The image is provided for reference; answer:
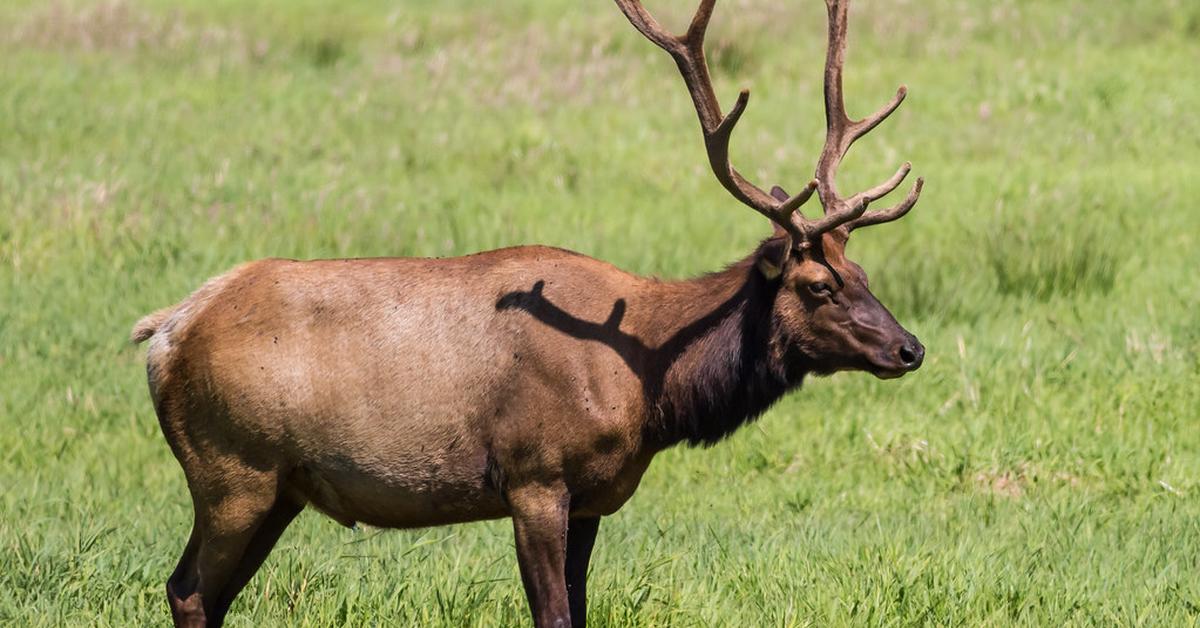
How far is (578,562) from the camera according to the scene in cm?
623

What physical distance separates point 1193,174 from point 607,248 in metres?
4.71

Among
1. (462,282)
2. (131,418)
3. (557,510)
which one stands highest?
(462,282)

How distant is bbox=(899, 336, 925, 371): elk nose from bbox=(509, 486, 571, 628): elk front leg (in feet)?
4.24

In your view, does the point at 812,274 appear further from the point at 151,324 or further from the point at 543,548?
the point at 151,324

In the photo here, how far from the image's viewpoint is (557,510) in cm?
585

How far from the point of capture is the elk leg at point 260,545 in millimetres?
6207

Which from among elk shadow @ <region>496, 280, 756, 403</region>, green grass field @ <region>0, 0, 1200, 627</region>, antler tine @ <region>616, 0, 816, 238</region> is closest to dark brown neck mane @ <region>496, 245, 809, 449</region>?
elk shadow @ <region>496, 280, 756, 403</region>

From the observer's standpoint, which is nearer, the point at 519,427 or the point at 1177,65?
the point at 519,427

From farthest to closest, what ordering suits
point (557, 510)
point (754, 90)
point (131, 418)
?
1. point (754, 90)
2. point (131, 418)
3. point (557, 510)

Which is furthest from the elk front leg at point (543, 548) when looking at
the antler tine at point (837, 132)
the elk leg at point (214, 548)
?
the antler tine at point (837, 132)

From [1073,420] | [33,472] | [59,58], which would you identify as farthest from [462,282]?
[59,58]

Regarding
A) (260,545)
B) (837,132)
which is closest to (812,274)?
(837,132)

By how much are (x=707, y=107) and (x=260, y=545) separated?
225cm

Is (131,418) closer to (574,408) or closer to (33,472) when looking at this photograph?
(33,472)
